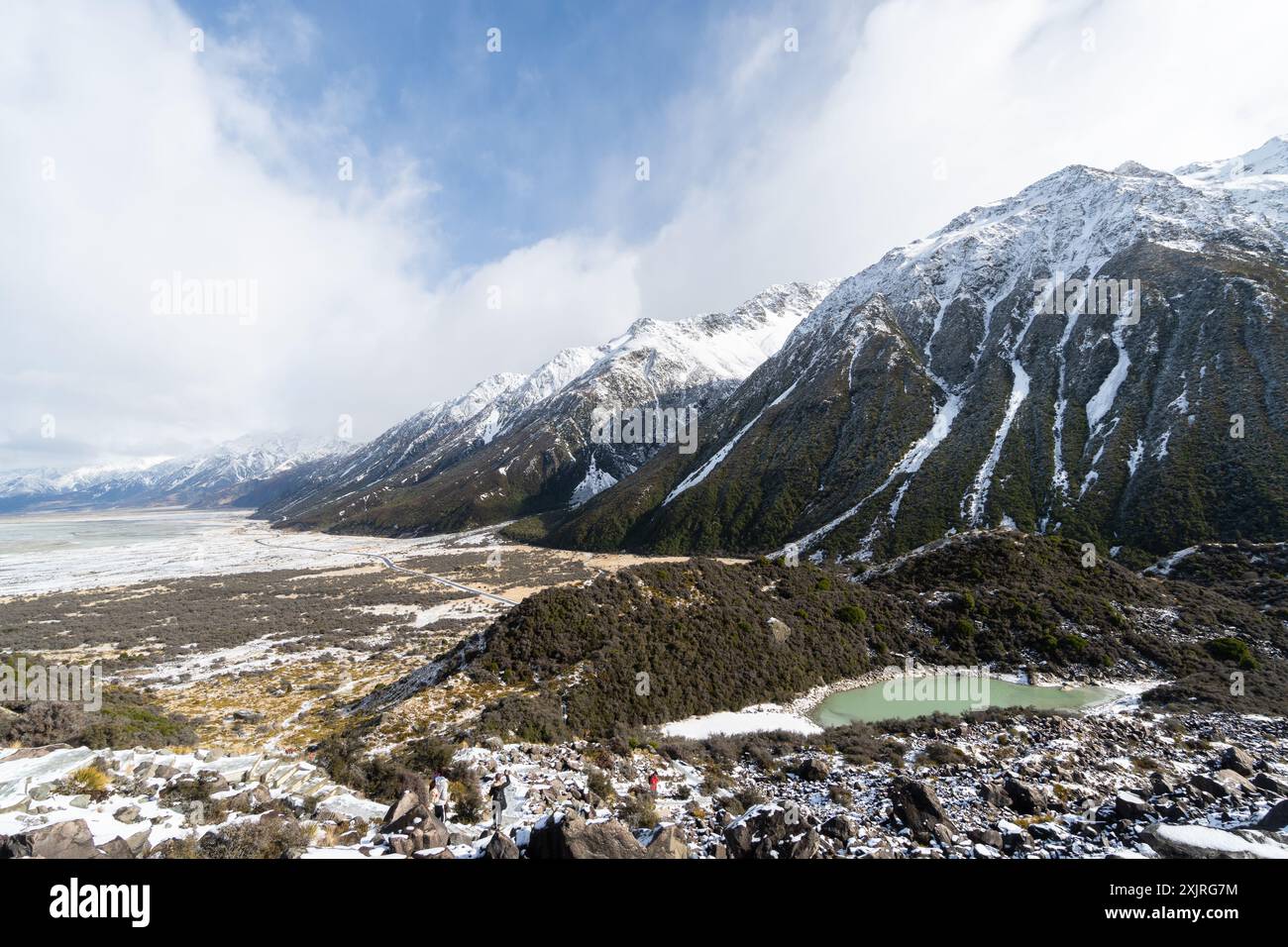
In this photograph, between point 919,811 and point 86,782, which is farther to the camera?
point 919,811

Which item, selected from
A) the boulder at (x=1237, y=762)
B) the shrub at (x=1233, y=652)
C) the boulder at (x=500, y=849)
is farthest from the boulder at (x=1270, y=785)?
the boulder at (x=500, y=849)

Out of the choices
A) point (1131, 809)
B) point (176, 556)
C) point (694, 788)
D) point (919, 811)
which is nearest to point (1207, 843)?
point (1131, 809)

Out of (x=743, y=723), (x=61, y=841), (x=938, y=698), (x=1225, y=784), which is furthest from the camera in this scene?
(x=938, y=698)

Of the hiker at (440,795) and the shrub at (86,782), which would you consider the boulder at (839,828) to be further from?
the shrub at (86,782)

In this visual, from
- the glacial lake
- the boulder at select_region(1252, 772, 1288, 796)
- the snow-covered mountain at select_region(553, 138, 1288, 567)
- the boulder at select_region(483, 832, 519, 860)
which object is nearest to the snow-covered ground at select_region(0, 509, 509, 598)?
the snow-covered mountain at select_region(553, 138, 1288, 567)

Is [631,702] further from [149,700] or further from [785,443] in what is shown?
[785,443]

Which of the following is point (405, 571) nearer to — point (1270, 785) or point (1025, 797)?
point (1025, 797)
